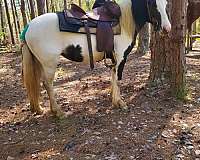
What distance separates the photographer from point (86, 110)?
19.1ft

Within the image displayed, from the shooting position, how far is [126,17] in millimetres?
5527

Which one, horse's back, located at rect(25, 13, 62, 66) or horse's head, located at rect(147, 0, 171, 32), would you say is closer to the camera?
horse's back, located at rect(25, 13, 62, 66)

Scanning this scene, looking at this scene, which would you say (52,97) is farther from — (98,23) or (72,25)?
(98,23)

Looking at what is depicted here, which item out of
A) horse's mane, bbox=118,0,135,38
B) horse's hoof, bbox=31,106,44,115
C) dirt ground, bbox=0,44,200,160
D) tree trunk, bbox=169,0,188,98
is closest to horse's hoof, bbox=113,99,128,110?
dirt ground, bbox=0,44,200,160

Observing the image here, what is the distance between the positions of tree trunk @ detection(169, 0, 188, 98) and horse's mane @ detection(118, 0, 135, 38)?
29.6 inches

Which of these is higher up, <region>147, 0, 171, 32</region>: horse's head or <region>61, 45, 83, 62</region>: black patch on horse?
<region>147, 0, 171, 32</region>: horse's head

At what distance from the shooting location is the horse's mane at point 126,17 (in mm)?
5488

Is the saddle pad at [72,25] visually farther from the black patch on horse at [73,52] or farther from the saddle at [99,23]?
the black patch on horse at [73,52]

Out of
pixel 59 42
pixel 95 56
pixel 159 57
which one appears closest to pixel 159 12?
pixel 159 57

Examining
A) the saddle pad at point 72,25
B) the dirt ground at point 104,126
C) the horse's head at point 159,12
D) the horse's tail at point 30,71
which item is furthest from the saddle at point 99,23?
the dirt ground at point 104,126

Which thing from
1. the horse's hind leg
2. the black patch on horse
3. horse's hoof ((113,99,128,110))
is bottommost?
horse's hoof ((113,99,128,110))

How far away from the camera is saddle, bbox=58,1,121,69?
523cm

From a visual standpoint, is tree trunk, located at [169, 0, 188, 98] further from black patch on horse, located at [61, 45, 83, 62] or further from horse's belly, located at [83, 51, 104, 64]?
black patch on horse, located at [61, 45, 83, 62]

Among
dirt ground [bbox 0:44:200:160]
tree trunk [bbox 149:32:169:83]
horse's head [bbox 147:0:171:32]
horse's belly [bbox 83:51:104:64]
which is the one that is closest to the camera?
dirt ground [bbox 0:44:200:160]
